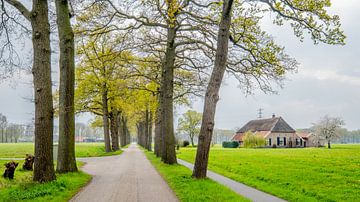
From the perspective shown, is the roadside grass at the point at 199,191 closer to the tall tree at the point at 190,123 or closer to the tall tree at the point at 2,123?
the tall tree at the point at 190,123

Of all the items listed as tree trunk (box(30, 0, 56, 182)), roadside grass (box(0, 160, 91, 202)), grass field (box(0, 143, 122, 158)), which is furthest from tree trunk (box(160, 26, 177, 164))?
grass field (box(0, 143, 122, 158))

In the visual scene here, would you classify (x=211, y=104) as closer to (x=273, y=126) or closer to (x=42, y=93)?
(x=42, y=93)

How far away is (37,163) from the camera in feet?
36.8

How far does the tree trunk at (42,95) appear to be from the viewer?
11250 millimetres

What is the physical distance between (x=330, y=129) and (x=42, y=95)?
261 ft

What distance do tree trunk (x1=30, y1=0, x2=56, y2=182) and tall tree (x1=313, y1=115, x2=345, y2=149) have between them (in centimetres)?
7836

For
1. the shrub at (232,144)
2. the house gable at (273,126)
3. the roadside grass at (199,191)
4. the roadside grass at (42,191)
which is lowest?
the shrub at (232,144)

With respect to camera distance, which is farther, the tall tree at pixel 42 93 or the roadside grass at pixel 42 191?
the tall tree at pixel 42 93

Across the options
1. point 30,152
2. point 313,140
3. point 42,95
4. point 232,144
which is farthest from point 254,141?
point 42,95

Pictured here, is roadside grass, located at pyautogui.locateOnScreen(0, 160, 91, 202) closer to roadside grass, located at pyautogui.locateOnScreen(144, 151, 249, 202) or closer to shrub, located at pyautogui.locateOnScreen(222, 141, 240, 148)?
roadside grass, located at pyautogui.locateOnScreen(144, 151, 249, 202)

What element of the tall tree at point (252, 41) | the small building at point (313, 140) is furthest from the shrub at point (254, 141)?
the tall tree at point (252, 41)

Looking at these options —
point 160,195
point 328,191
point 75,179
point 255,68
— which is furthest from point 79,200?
point 255,68

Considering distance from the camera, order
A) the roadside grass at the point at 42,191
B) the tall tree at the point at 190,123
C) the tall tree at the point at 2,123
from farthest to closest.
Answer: the tall tree at the point at 2,123 < the tall tree at the point at 190,123 < the roadside grass at the point at 42,191

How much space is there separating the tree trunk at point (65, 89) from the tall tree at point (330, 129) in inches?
2978
